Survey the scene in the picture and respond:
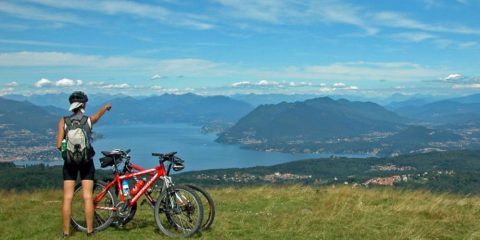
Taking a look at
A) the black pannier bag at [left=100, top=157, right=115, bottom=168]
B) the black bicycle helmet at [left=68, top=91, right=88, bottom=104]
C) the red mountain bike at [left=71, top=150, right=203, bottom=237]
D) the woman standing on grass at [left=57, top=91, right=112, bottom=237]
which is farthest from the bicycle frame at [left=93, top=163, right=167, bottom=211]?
the black bicycle helmet at [left=68, top=91, right=88, bottom=104]

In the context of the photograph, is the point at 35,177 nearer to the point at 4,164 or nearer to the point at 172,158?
the point at 4,164

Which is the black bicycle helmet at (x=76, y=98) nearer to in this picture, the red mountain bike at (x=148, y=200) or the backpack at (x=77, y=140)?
the backpack at (x=77, y=140)

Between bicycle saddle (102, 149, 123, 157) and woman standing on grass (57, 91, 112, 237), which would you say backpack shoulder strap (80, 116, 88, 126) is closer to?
woman standing on grass (57, 91, 112, 237)

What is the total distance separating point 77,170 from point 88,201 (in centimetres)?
64

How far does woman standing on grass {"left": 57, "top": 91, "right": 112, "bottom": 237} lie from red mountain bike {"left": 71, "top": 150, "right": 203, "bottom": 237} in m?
0.57

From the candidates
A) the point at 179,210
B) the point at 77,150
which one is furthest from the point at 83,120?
the point at 179,210

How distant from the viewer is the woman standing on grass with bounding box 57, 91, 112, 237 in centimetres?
774

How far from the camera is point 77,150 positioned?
7.72 meters

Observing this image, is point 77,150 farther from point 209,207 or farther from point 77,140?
point 209,207

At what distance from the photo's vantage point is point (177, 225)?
843 cm

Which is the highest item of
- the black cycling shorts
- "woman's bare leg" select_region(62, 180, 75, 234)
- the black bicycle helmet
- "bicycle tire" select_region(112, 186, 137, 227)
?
the black bicycle helmet

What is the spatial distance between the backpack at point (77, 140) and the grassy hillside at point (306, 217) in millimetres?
1697

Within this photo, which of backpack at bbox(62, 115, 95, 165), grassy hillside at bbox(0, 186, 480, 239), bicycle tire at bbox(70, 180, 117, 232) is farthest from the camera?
bicycle tire at bbox(70, 180, 117, 232)

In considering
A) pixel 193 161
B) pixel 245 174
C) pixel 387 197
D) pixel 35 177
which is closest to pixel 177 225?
→ pixel 387 197
